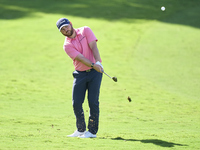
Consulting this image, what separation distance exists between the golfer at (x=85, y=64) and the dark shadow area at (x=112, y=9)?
14555 mm

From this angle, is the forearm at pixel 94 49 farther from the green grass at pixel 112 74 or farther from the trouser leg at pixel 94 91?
the green grass at pixel 112 74

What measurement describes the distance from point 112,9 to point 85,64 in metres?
16.7

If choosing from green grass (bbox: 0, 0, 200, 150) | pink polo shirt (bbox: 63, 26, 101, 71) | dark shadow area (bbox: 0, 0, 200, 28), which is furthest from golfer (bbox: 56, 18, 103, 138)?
dark shadow area (bbox: 0, 0, 200, 28)

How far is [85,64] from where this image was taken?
566 cm

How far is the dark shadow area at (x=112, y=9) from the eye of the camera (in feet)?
67.0

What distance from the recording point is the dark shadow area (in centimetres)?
2042

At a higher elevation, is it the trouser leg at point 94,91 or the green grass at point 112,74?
the trouser leg at point 94,91

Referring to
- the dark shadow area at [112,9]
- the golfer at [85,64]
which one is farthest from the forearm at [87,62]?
the dark shadow area at [112,9]

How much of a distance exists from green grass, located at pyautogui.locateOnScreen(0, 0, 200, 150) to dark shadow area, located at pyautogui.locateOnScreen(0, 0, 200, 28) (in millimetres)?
55

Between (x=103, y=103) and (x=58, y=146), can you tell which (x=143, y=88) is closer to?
(x=103, y=103)

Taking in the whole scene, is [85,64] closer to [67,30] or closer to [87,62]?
[87,62]

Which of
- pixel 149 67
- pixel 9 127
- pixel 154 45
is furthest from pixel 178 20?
pixel 9 127

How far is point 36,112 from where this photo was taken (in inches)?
332

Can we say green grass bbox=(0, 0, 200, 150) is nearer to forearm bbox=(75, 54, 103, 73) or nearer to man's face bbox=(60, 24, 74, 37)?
forearm bbox=(75, 54, 103, 73)
